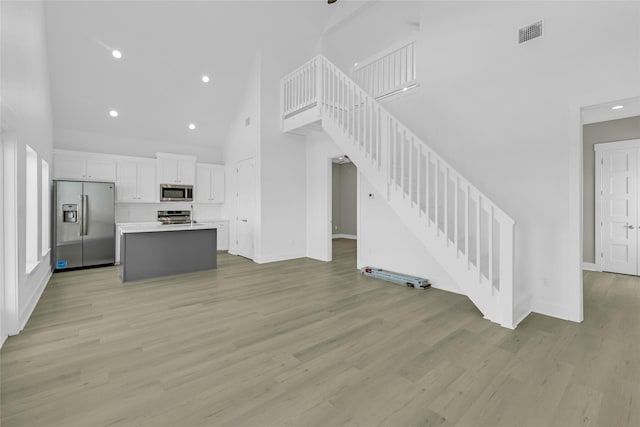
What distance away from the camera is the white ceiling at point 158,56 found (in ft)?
16.1

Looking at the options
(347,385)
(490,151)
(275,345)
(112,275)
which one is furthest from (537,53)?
(112,275)

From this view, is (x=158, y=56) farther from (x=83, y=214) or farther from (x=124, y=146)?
(x=83, y=214)

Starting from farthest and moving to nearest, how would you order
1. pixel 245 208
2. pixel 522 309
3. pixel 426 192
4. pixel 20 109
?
1. pixel 245 208
2. pixel 426 192
3. pixel 522 309
4. pixel 20 109

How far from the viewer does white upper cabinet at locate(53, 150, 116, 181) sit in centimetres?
581

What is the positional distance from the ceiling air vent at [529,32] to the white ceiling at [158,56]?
4.35m

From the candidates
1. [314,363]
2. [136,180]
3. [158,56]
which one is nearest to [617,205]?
[314,363]

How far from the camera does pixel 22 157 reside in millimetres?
2932

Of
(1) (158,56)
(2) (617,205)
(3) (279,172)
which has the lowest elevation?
(2) (617,205)

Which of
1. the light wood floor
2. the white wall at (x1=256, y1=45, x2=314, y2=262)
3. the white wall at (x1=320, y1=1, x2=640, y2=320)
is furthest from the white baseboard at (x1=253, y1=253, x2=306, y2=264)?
the white wall at (x1=320, y1=1, x2=640, y2=320)

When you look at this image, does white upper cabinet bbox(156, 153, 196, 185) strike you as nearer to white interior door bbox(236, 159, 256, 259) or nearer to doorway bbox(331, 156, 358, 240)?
white interior door bbox(236, 159, 256, 259)

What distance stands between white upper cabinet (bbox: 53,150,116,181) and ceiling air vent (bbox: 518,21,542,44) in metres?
7.62

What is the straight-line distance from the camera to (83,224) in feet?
18.4

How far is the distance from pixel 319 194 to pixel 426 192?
3.31 metres

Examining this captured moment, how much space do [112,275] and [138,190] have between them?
2.32 meters
